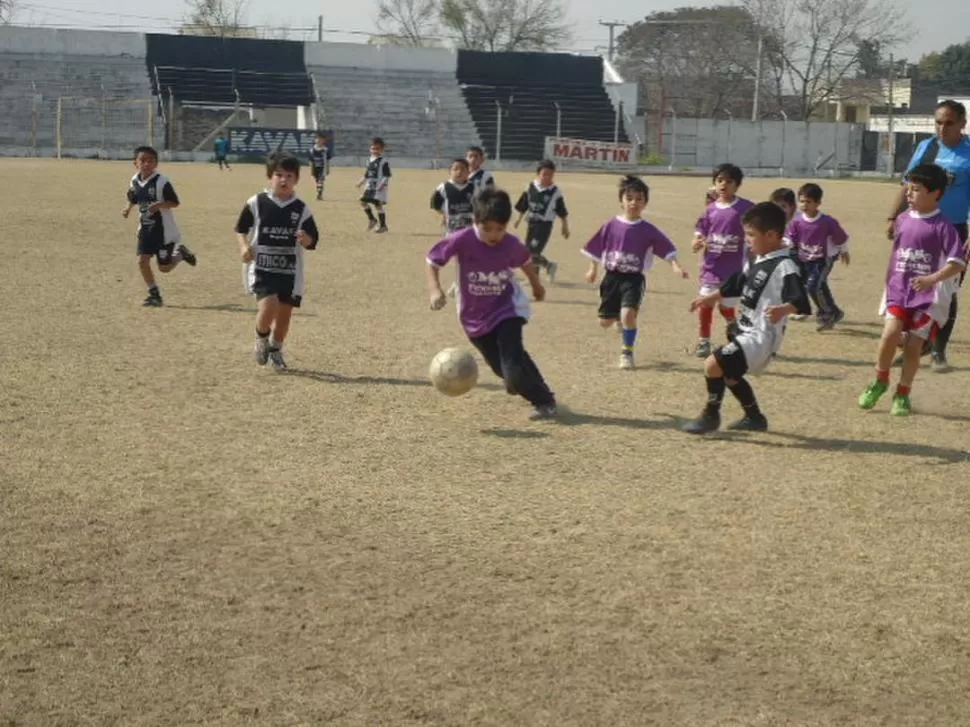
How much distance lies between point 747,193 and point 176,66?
30851 millimetres

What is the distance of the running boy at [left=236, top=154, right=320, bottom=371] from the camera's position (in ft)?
34.0

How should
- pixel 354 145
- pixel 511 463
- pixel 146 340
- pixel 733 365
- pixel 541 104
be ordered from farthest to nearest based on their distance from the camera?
pixel 541 104 < pixel 354 145 < pixel 146 340 < pixel 733 365 < pixel 511 463

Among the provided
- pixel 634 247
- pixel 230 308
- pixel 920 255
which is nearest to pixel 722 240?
pixel 634 247

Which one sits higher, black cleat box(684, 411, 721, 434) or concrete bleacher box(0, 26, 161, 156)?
concrete bleacher box(0, 26, 161, 156)

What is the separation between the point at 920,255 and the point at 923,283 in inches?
14.9

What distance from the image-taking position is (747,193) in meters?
38.3

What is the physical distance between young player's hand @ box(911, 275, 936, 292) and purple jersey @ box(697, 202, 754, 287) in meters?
2.67

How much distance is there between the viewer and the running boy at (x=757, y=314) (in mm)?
8145

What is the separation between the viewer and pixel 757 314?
27.0 ft

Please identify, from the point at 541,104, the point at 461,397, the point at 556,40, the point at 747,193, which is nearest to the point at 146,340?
the point at 461,397

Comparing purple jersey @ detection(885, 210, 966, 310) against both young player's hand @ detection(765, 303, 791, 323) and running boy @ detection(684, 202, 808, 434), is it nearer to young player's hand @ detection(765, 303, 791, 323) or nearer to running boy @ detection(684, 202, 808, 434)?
running boy @ detection(684, 202, 808, 434)

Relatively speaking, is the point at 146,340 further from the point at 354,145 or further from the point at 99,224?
the point at 354,145

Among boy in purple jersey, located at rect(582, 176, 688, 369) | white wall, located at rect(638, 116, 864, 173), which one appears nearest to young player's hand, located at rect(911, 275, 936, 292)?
boy in purple jersey, located at rect(582, 176, 688, 369)

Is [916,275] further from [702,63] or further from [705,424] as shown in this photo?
[702,63]
